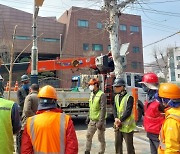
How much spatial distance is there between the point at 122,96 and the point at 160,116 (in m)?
1.40

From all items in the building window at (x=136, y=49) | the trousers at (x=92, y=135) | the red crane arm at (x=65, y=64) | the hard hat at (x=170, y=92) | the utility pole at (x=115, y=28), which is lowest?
the trousers at (x=92, y=135)

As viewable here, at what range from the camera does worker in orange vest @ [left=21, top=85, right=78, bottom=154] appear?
2.79 metres

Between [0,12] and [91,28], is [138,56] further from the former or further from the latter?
[0,12]

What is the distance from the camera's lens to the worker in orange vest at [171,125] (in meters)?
2.60

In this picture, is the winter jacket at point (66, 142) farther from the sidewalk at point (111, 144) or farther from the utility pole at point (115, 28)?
the utility pole at point (115, 28)

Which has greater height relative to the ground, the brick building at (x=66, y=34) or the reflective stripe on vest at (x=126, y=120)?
the brick building at (x=66, y=34)

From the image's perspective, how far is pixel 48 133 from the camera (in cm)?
278

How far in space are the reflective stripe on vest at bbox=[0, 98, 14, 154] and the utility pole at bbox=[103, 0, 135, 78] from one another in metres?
8.21

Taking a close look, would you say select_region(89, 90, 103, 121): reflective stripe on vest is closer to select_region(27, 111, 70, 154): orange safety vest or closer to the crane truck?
select_region(27, 111, 70, 154): orange safety vest

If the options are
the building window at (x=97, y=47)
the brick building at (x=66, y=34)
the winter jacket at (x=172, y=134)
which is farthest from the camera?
the building window at (x=97, y=47)

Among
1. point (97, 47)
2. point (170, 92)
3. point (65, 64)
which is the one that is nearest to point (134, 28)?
point (97, 47)

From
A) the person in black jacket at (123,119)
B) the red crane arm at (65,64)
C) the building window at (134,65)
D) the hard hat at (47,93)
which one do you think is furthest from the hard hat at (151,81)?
the building window at (134,65)

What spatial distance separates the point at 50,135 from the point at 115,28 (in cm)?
875

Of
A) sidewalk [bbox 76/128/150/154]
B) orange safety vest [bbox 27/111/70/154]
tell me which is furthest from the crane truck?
orange safety vest [bbox 27/111/70/154]
